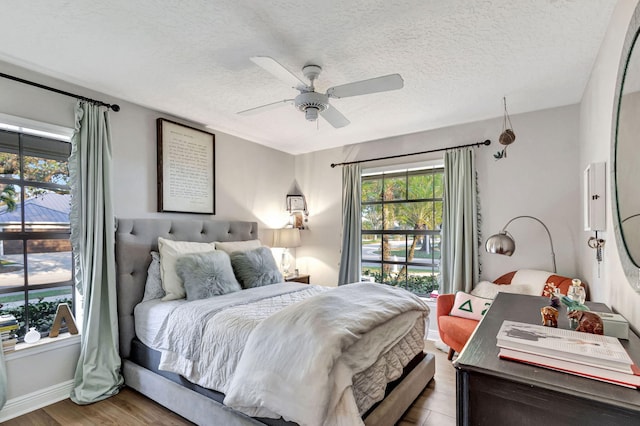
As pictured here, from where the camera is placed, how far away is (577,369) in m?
0.87

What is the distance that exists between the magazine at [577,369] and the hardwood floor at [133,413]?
1560mm

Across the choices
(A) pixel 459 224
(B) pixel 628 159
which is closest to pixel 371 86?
(B) pixel 628 159

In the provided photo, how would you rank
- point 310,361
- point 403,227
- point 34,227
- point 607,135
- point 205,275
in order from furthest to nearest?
point 403,227, point 205,275, point 34,227, point 607,135, point 310,361

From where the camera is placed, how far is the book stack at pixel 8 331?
89.1 inches

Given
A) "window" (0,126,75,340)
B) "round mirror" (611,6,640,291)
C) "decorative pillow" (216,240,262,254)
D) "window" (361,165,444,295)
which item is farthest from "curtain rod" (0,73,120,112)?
"round mirror" (611,6,640,291)

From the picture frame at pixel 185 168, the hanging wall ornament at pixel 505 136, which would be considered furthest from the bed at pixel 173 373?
the hanging wall ornament at pixel 505 136

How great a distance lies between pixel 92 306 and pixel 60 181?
3.57 ft

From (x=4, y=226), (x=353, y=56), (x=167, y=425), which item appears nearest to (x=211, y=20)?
(x=353, y=56)

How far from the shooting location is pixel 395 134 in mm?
4121

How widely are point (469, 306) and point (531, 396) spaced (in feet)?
7.80

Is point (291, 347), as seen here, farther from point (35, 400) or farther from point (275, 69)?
point (35, 400)

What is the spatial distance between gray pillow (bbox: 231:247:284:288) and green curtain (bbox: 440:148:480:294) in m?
1.92

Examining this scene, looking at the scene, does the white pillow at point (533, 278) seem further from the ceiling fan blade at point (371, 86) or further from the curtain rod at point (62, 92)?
the curtain rod at point (62, 92)

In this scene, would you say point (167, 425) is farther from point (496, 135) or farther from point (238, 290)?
point (496, 135)
